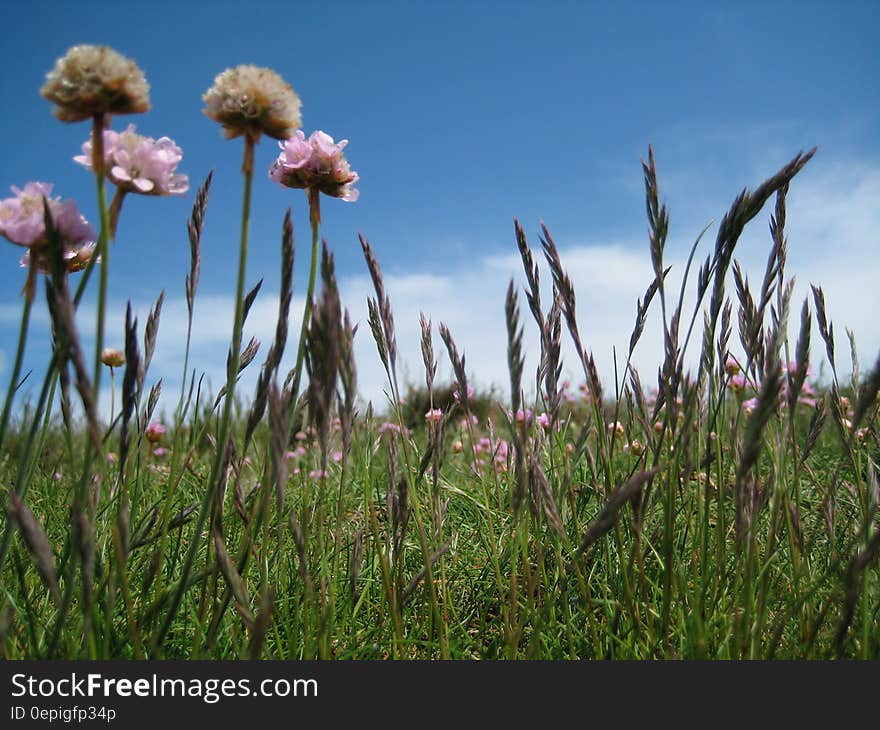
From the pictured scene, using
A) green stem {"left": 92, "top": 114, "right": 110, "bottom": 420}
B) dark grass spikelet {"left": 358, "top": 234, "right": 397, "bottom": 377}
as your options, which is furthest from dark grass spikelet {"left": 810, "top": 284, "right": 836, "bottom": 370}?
green stem {"left": 92, "top": 114, "right": 110, "bottom": 420}

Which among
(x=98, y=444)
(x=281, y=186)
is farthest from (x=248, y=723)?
(x=281, y=186)

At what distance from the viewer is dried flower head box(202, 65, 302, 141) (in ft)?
3.44

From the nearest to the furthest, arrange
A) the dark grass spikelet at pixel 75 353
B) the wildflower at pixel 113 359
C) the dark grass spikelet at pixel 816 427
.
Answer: the dark grass spikelet at pixel 75 353 < the dark grass spikelet at pixel 816 427 < the wildflower at pixel 113 359

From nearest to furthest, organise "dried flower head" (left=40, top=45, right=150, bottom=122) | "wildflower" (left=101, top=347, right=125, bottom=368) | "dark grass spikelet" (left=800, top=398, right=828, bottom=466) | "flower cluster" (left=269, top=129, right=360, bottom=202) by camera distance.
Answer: "dried flower head" (left=40, top=45, right=150, bottom=122)
"flower cluster" (left=269, top=129, right=360, bottom=202)
"dark grass spikelet" (left=800, top=398, right=828, bottom=466)
"wildflower" (left=101, top=347, right=125, bottom=368)

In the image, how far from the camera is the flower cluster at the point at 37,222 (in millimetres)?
1038

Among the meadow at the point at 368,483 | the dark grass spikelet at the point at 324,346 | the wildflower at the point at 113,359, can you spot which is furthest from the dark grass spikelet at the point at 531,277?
the wildflower at the point at 113,359

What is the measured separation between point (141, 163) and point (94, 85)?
0.14m

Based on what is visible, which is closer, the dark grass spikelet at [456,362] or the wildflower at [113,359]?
the dark grass spikelet at [456,362]

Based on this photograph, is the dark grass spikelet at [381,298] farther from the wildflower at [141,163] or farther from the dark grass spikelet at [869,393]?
the dark grass spikelet at [869,393]

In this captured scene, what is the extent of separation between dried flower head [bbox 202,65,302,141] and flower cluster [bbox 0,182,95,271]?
278mm

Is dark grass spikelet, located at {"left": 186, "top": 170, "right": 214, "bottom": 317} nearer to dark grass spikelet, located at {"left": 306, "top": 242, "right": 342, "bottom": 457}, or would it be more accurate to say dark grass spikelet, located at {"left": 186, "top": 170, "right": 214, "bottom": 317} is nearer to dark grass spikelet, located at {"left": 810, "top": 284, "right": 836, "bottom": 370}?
dark grass spikelet, located at {"left": 306, "top": 242, "right": 342, "bottom": 457}

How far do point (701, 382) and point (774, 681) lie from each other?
0.61m

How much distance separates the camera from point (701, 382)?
147cm

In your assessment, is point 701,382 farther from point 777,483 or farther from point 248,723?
point 248,723
